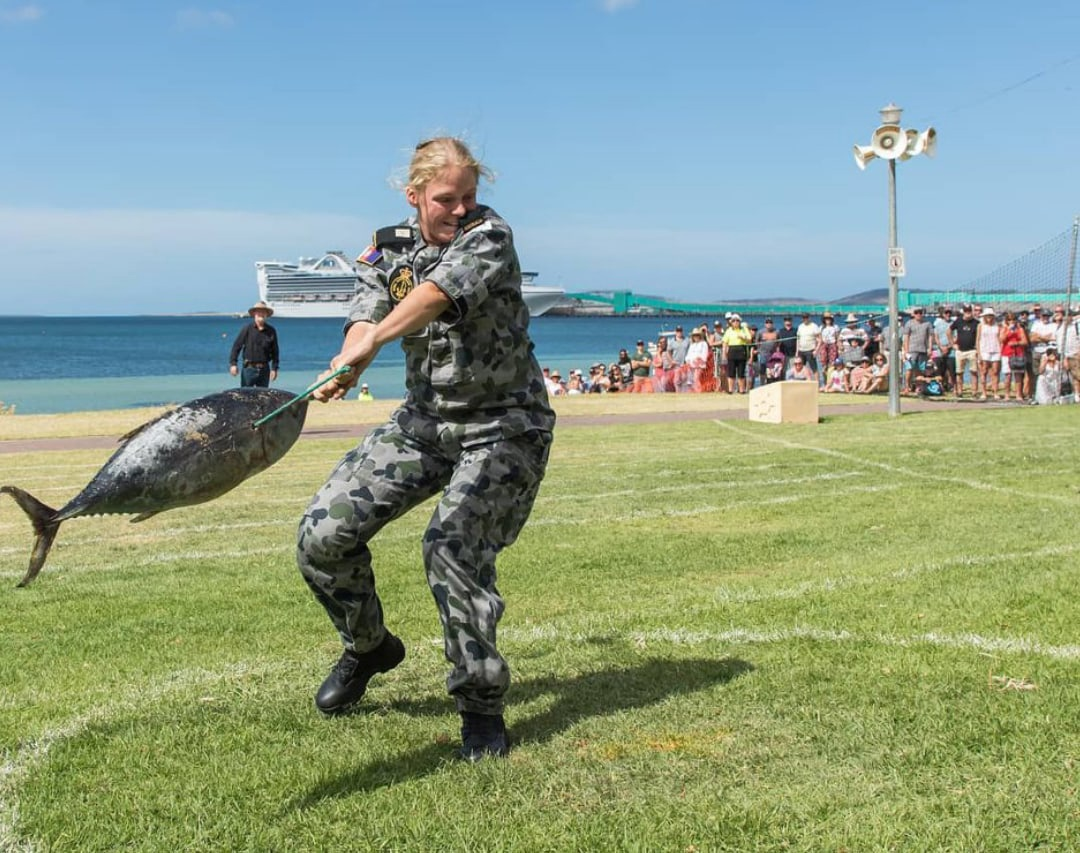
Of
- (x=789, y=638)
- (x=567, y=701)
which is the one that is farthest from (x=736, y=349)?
(x=567, y=701)

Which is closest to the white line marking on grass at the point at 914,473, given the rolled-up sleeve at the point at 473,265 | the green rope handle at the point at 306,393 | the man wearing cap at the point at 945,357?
the rolled-up sleeve at the point at 473,265

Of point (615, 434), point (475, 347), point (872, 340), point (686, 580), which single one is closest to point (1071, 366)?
point (872, 340)

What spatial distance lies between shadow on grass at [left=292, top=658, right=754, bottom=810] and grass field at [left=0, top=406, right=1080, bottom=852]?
0.05ft

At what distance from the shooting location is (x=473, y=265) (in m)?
4.09

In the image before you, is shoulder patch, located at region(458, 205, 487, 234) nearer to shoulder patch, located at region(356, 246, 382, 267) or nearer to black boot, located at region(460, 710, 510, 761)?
shoulder patch, located at region(356, 246, 382, 267)

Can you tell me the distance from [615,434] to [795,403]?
9.86 feet

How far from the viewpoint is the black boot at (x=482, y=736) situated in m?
4.24

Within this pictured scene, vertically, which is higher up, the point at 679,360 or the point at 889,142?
the point at 889,142

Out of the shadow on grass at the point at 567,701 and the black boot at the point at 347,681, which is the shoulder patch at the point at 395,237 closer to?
the black boot at the point at 347,681

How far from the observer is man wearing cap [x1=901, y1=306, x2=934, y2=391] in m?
26.2

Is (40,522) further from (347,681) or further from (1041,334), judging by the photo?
(1041,334)

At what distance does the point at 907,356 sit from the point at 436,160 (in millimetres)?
23915

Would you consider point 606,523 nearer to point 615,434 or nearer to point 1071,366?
point 615,434

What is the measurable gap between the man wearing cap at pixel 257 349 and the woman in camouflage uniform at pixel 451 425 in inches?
491
